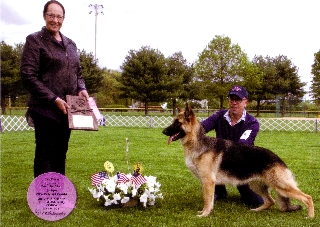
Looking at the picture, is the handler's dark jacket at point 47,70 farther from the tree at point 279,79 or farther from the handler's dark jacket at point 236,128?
the tree at point 279,79

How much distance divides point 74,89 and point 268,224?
9.62 feet

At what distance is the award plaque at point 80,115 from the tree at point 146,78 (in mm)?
32169

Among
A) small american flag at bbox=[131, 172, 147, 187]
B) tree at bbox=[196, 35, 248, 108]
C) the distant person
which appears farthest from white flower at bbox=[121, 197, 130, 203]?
tree at bbox=[196, 35, 248, 108]

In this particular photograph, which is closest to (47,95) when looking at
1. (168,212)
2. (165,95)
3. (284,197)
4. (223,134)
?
(168,212)

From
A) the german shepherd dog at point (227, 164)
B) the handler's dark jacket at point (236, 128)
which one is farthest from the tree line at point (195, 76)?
the german shepherd dog at point (227, 164)

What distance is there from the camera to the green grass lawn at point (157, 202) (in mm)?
4320

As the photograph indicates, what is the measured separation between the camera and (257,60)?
45.3m

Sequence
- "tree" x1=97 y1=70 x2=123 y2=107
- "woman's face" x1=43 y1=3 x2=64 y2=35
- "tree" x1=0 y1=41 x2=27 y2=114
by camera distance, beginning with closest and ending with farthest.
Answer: "woman's face" x1=43 y1=3 x2=64 y2=35
"tree" x1=0 y1=41 x2=27 y2=114
"tree" x1=97 y1=70 x2=123 y2=107

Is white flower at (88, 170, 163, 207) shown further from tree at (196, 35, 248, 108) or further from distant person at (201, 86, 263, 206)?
tree at (196, 35, 248, 108)

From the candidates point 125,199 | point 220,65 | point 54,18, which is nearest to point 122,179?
point 125,199

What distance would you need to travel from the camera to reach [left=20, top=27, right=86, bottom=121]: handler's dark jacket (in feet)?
12.6

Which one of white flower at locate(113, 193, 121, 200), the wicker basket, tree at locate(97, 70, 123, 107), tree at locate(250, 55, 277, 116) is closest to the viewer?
white flower at locate(113, 193, 121, 200)

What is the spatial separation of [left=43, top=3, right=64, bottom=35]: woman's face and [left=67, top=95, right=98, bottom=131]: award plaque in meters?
0.80

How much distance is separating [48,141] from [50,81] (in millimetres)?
722
